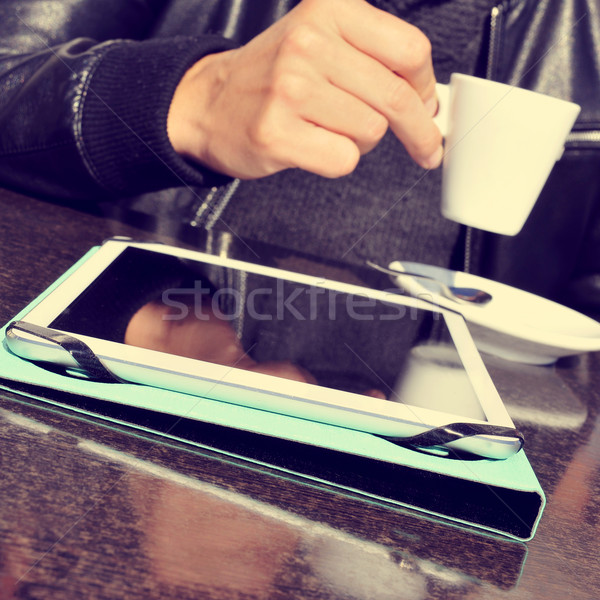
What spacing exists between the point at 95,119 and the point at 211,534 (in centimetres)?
46

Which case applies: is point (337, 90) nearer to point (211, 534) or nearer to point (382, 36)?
point (382, 36)

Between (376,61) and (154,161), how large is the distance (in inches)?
9.3

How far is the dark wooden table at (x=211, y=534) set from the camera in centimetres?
18

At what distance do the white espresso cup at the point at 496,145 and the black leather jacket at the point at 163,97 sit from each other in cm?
26

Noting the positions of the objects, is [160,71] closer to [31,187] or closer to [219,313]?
[31,187]

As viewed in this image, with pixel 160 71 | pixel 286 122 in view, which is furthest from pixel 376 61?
pixel 160 71

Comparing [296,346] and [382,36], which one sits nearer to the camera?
[296,346]

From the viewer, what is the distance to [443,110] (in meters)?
0.49

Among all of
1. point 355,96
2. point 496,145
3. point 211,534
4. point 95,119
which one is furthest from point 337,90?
point 211,534

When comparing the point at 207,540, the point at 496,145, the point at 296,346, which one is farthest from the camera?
the point at 496,145

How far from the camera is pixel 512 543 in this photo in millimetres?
239

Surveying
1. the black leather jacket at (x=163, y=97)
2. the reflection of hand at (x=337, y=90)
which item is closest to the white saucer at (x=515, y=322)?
the reflection of hand at (x=337, y=90)

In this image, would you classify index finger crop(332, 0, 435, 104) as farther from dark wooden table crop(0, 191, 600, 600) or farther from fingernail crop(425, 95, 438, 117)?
dark wooden table crop(0, 191, 600, 600)

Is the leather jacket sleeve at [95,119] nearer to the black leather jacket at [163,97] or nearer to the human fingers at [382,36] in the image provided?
the black leather jacket at [163,97]
